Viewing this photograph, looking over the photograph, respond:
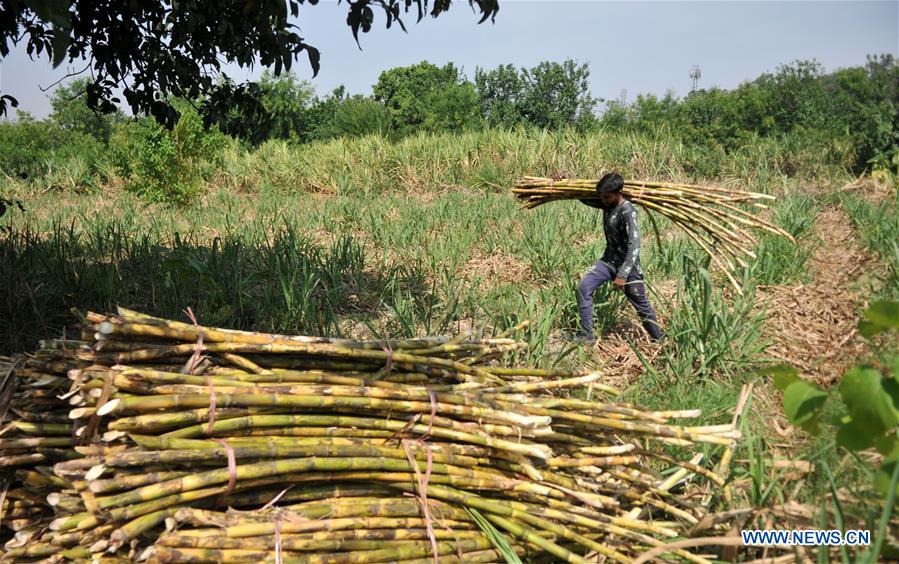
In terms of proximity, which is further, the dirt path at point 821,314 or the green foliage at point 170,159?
the green foliage at point 170,159

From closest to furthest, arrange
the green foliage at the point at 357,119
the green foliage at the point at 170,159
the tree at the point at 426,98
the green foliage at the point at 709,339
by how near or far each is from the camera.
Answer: the green foliage at the point at 709,339, the green foliage at the point at 170,159, the green foliage at the point at 357,119, the tree at the point at 426,98

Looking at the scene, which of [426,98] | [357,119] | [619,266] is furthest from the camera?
[426,98]

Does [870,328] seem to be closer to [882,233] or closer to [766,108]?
[882,233]

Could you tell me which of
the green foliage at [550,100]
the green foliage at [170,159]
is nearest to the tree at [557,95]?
the green foliage at [550,100]

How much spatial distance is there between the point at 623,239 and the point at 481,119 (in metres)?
44.2

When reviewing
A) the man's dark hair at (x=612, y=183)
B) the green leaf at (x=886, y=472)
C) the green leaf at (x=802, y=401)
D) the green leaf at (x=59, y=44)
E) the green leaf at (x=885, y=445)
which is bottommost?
the green leaf at (x=886, y=472)

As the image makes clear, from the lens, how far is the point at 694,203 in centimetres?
431

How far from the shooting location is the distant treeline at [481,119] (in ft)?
37.3

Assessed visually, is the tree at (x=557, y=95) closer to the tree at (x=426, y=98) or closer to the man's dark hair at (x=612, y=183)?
the tree at (x=426, y=98)

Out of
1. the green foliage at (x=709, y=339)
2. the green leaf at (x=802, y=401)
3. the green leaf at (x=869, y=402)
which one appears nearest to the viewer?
the green leaf at (x=869, y=402)

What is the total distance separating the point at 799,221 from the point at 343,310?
14.4 ft

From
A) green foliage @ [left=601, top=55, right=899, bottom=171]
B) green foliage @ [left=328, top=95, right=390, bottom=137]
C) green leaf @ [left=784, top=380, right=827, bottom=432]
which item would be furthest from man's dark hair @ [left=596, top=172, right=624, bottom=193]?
green foliage @ [left=328, top=95, right=390, bottom=137]

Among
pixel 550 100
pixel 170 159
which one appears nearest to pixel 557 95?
pixel 550 100

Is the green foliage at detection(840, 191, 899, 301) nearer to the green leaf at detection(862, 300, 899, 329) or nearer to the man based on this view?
the man
